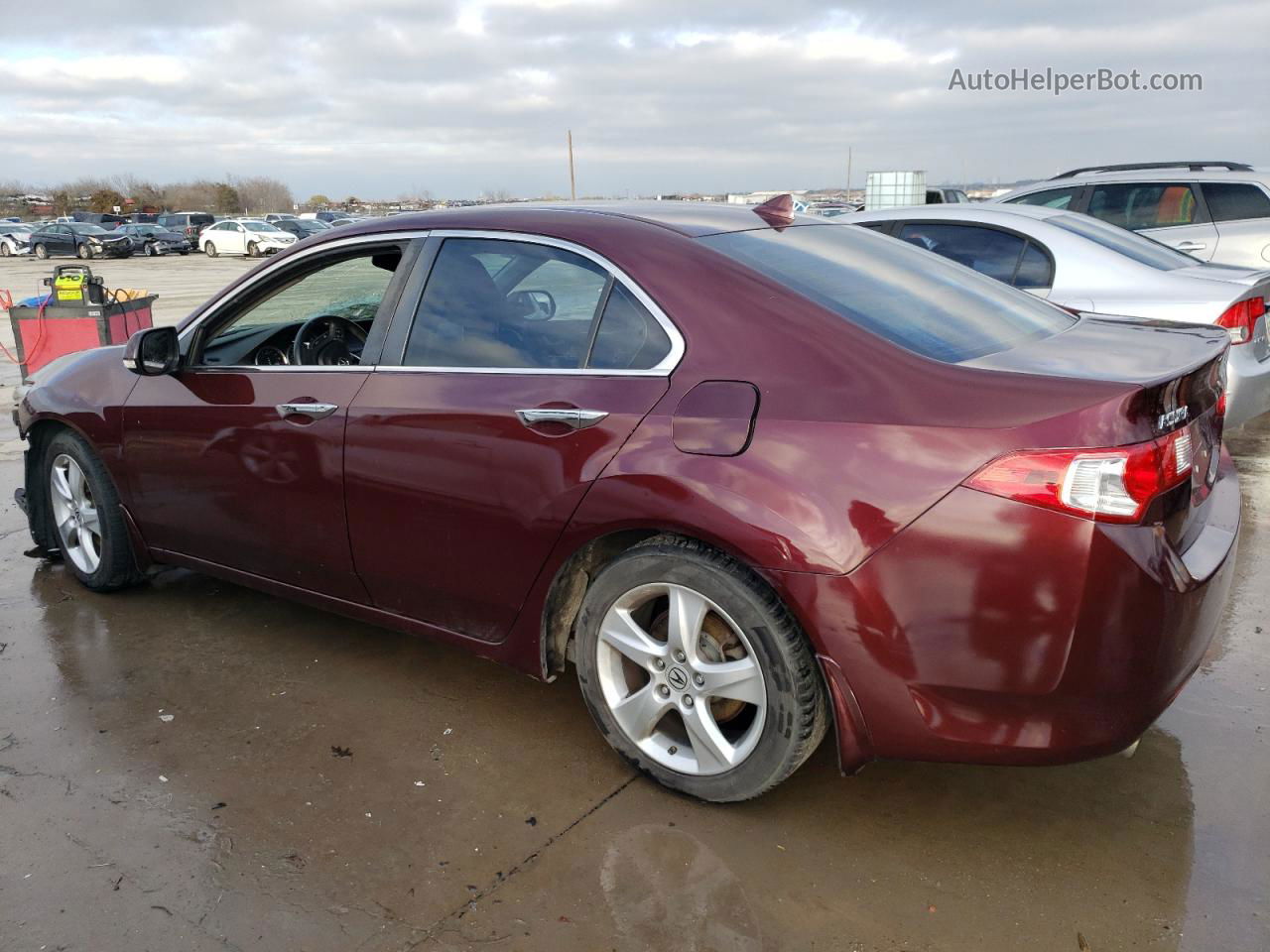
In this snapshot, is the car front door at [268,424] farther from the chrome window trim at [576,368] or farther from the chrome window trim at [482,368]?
the chrome window trim at [576,368]

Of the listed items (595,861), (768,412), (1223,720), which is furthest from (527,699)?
(1223,720)

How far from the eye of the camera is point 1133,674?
2.33 m

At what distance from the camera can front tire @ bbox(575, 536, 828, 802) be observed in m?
2.61

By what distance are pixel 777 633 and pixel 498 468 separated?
0.96 m

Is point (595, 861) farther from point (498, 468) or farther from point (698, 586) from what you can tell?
point (498, 468)

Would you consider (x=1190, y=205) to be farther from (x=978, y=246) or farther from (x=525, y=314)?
(x=525, y=314)

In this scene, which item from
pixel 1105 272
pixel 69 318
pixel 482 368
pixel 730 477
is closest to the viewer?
pixel 730 477

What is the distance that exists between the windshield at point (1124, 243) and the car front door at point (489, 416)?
4.25m

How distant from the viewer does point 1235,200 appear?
853cm

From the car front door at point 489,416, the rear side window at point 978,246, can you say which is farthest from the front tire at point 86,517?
the rear side window at point 978,246

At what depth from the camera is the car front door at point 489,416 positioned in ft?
9.34

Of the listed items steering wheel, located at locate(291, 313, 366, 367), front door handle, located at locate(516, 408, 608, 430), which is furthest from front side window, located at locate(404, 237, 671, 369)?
steering wheel, located at locate(291, 313, 366, 367)

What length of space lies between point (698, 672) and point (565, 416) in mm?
789

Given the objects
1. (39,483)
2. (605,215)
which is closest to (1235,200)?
(605,215)
